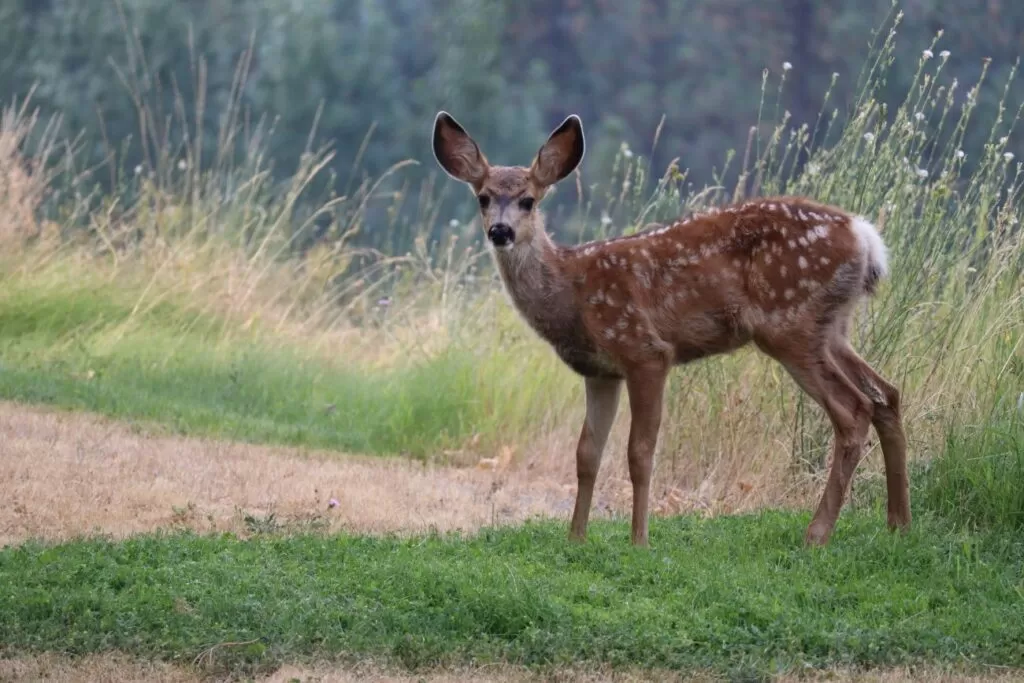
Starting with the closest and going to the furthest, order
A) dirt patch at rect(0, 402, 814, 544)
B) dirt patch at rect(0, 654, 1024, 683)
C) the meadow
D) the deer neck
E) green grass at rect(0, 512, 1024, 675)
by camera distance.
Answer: dirt patch at rect(0, 654, 1024, 683), green grass at rect(0, 512, 1024, 675), the meadow, the deer neck, dirt patch at rect(0, 402, 814, 544)

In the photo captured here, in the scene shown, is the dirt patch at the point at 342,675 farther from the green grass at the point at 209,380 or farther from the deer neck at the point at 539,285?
the green grass at the point at 209,380

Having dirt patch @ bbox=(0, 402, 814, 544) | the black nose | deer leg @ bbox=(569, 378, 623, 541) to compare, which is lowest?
dirt patch @ bbox=(0, 402, 814, 544)

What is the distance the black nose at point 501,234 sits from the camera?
25.9 ft

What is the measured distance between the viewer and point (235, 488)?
9.54 meters

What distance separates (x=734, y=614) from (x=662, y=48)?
20.6 m

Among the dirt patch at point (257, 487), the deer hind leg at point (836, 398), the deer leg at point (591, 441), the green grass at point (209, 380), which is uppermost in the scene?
the deer hind leg at point (836, 398)

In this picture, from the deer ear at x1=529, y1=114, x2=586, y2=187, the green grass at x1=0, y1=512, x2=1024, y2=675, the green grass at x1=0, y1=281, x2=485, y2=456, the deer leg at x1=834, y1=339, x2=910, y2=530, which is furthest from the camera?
the green grass at x1=0, y1=281, x2=485, y2=456

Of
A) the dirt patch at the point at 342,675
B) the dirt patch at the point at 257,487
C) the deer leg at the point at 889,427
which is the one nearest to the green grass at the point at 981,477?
the deer leg at the point at 889,427

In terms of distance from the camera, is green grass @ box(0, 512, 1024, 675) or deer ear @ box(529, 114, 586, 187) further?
deer ear @ box(529, 114, 586, 187)

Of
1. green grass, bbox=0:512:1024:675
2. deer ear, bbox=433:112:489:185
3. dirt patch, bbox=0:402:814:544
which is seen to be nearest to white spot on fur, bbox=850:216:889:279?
green grass, bbox=0:512:1024:675

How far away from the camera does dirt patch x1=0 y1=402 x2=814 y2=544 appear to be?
28.5 ft

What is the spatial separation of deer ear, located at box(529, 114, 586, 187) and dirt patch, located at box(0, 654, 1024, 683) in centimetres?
288

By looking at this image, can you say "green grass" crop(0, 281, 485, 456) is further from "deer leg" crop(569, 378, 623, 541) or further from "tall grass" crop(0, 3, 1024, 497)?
"deer leg" crop(569, 378, 623, 541)

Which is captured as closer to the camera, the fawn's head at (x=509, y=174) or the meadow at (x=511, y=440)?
the meadow at (x=511, y=440)
